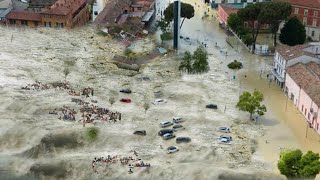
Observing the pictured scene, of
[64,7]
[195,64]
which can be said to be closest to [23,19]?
[64,7]

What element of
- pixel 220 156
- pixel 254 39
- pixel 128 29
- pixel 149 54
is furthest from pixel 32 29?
pixel 220 156

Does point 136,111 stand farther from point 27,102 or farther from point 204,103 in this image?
point 27,102

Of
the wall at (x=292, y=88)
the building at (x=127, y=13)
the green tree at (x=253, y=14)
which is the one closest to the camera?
the wall at (x=292, y=88)

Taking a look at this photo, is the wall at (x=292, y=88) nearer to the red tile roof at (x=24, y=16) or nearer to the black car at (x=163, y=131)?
the black car at (x=163, y=131)

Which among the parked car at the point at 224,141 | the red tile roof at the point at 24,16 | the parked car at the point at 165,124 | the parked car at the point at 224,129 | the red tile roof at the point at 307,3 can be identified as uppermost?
the red tile roof at the point at 307,3

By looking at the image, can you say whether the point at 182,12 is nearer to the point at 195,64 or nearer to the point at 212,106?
the point at 195,64

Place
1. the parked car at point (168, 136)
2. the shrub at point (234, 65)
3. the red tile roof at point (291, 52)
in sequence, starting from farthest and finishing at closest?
1. the shrub at point (234, 65)
2. the red tile roof at point (291, 52)
3. the parked car at point (168, 136)

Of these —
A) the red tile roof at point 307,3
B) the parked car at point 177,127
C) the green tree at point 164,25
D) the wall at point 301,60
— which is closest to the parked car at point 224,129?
the parked car at point 177,127
